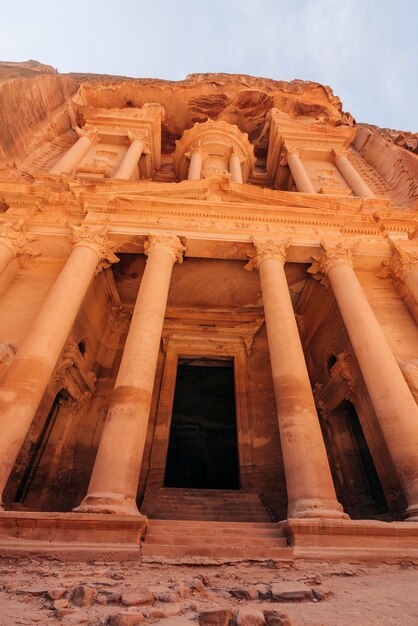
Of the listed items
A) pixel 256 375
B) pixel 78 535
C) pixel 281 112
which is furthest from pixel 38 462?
pixel 281 112

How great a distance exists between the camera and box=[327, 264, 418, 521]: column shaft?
6.02 metres

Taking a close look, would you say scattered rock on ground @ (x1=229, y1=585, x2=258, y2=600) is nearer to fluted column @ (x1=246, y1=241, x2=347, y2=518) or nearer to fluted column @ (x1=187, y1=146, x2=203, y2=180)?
fluted column @ (x1=246, y1=241, x2=347, y2=518)

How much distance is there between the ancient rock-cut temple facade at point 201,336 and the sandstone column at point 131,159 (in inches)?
4.6

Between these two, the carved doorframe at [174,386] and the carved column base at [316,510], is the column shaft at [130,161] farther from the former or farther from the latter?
the carved column base at [316,510]

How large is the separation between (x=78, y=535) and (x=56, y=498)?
5.91 m

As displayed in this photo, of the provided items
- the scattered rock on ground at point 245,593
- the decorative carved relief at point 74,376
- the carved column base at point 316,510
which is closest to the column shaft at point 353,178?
the carved column base at point 316,510

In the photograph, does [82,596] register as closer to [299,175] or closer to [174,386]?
[174,386]

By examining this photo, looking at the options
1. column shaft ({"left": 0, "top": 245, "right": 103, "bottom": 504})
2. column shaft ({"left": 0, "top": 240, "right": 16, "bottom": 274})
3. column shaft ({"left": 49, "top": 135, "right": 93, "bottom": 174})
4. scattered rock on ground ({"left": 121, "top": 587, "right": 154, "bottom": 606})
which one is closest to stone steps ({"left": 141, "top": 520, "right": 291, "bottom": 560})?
scattered rock on ground ({"left": 121, "top": 587, "right": 154, "bottom": 606})

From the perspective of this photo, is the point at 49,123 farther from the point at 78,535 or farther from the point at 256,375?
the point at 78,535

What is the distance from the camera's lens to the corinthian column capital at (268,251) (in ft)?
33.2

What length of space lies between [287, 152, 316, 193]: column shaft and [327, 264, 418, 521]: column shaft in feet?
25.0

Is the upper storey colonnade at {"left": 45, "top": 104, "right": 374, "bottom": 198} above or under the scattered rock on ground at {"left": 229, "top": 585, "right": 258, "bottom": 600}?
above

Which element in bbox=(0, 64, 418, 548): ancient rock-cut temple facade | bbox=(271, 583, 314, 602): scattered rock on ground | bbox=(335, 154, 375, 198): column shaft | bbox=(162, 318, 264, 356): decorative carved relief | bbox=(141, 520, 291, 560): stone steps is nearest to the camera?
bbox=(271, 583, 314, 602): scattered rock on ground

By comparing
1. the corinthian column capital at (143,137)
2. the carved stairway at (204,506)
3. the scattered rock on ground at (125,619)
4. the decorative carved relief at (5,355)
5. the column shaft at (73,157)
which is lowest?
the scattered rock on ground at (125,619)
